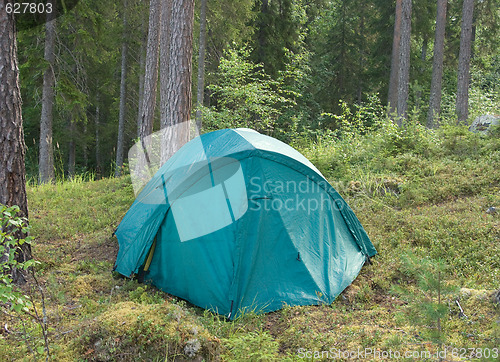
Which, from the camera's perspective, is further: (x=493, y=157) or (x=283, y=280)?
(x=493, y=157)

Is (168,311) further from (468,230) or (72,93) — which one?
(72,93)

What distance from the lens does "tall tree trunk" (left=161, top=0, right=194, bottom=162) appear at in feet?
23.2

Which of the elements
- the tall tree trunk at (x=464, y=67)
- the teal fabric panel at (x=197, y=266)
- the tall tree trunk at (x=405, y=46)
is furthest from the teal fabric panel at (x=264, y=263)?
the tall tree trunk at (x=464, y=67)

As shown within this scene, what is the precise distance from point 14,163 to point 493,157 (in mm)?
8140

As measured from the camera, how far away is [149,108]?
10211mm

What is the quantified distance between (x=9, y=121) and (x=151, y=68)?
22.5 feet

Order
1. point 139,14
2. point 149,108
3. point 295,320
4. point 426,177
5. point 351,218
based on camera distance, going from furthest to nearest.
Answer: point 139,14
point 149,108
point 426,177
point 351,218
point 295,320

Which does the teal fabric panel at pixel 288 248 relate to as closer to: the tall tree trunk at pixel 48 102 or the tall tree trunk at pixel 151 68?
the tall tree trunk at pixel 151 68

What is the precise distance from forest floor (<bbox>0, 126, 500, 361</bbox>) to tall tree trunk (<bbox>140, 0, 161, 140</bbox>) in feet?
8.12

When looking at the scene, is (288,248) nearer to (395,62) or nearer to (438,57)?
(395,62)

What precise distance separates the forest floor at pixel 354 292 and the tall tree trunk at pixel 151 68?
2.47 m

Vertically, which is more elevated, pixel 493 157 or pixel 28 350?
pixel 493 157

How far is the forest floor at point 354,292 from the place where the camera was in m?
3.06

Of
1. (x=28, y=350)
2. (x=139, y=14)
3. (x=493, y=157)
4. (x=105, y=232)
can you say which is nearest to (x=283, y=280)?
(x=28, y=350)
